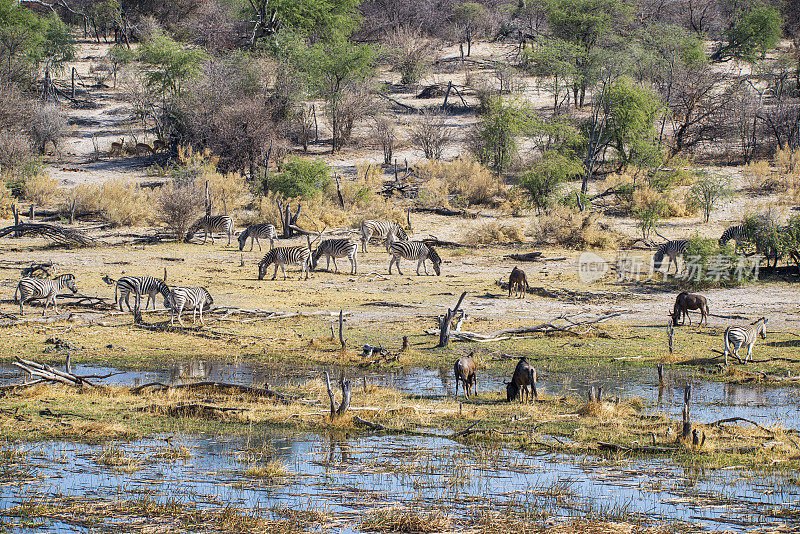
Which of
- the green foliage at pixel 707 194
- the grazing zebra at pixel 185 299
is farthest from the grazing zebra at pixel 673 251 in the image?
the grazing zebra at pixel 185 299

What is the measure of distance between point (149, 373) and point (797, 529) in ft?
33.7

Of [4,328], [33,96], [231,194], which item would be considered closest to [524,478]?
[4,328]

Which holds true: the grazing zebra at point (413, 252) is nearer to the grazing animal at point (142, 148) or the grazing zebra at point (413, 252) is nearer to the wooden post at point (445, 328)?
the wooden post at point (445, 328)

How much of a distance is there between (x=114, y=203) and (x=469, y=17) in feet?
127

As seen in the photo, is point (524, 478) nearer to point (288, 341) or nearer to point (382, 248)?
point (288, 341)

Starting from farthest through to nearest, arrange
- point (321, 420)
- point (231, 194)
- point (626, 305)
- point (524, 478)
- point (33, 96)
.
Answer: point (33, 96) < point (231, 194) < point (626, 305) < point (321, 420) < point (524, 478)

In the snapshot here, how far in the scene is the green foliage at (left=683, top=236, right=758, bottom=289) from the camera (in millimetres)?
22328

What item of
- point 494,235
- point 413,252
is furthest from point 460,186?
point 413,252

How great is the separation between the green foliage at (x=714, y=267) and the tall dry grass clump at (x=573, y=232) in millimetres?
5641

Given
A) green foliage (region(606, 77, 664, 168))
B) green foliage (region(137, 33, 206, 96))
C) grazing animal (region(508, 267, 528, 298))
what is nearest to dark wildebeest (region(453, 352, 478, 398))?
grazing animal (region(508, 267, 528, 298))

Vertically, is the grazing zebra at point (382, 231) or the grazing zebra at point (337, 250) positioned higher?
the grazing zebra at point (382, 231)

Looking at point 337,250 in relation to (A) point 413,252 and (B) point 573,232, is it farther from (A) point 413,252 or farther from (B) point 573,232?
(B) point 573,232

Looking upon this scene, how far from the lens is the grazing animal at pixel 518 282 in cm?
2131

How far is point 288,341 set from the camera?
17.2 meters
